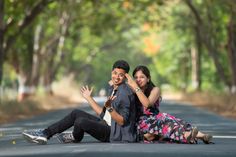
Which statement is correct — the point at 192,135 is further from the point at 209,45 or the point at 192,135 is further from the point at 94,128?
the point at 209,45

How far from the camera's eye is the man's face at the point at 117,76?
46.8 ft

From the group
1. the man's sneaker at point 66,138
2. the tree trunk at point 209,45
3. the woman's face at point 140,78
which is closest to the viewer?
the woman's face at point 140,78

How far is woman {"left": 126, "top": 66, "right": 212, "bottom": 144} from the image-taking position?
1445 centimetres

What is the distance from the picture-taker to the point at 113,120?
14.3 meters

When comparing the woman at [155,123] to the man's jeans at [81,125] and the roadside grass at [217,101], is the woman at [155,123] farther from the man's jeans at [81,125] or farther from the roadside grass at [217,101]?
the roadside grass at [217,101]

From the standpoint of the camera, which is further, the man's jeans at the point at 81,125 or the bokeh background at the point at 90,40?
the bokeh background at the point at 90,40

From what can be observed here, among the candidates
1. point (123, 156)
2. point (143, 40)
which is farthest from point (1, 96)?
point (143, 40)

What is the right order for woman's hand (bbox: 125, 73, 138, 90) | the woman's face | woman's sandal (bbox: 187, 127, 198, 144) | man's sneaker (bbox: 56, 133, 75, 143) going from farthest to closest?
man's sneaker (bbox: 56, 133, 75, 143) < the woman's face < woman's sandal (bbox: 187, 127, 198, 144) < woman's hand (bbox: 125, 73, 138, 90)

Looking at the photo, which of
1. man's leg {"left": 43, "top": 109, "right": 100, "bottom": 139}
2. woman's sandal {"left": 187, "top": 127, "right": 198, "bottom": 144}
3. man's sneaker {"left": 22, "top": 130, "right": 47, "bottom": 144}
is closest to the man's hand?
man's leg {"left": 43, "top": 109, "right": 100, "bottom": 139}

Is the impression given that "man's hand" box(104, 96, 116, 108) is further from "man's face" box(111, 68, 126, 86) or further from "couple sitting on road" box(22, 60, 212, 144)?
"man's face" box(111, 68, 126, 86)

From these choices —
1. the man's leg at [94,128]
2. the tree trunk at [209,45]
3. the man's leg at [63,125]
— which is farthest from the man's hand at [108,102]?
the tree trunk at [209,45]

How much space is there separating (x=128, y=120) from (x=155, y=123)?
0.50 meters

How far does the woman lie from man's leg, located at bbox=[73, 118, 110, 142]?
22.7 inches

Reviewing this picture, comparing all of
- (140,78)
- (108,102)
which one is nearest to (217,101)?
(140,78)
